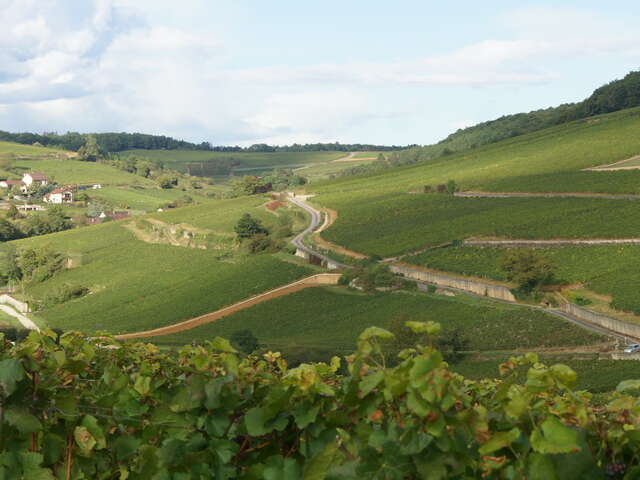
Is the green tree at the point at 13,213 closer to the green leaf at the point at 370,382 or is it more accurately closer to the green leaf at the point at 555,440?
the green leaf at the point at 370,382

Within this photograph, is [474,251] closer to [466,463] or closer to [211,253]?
[211,253]

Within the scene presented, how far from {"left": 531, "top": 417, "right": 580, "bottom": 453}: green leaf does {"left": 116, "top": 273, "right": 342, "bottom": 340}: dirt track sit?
41936 millimetres

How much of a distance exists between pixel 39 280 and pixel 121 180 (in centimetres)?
5160

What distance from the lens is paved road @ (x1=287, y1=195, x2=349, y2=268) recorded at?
48994mm

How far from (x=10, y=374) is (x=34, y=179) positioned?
110401 mm

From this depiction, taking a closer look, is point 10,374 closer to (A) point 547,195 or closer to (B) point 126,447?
(B) point 126,447

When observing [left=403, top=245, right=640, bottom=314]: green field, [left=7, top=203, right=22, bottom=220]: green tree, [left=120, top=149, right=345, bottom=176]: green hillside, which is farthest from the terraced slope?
[left=120, top=149, right=345, bottom=176]: green hillside

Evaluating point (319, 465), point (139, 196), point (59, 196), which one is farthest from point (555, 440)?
point (139, 196)

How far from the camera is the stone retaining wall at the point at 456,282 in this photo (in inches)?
1431

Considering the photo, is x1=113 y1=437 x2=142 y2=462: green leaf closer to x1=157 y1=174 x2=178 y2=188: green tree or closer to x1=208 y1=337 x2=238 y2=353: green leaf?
x1=208 y1=337 x2=238 y2=353: green leaf

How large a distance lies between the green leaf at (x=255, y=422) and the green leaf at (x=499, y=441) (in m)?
0.88

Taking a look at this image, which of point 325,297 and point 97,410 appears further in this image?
point 325,297

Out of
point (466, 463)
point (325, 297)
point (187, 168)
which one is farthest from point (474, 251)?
point (187, 168)

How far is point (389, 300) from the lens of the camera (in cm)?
3891
